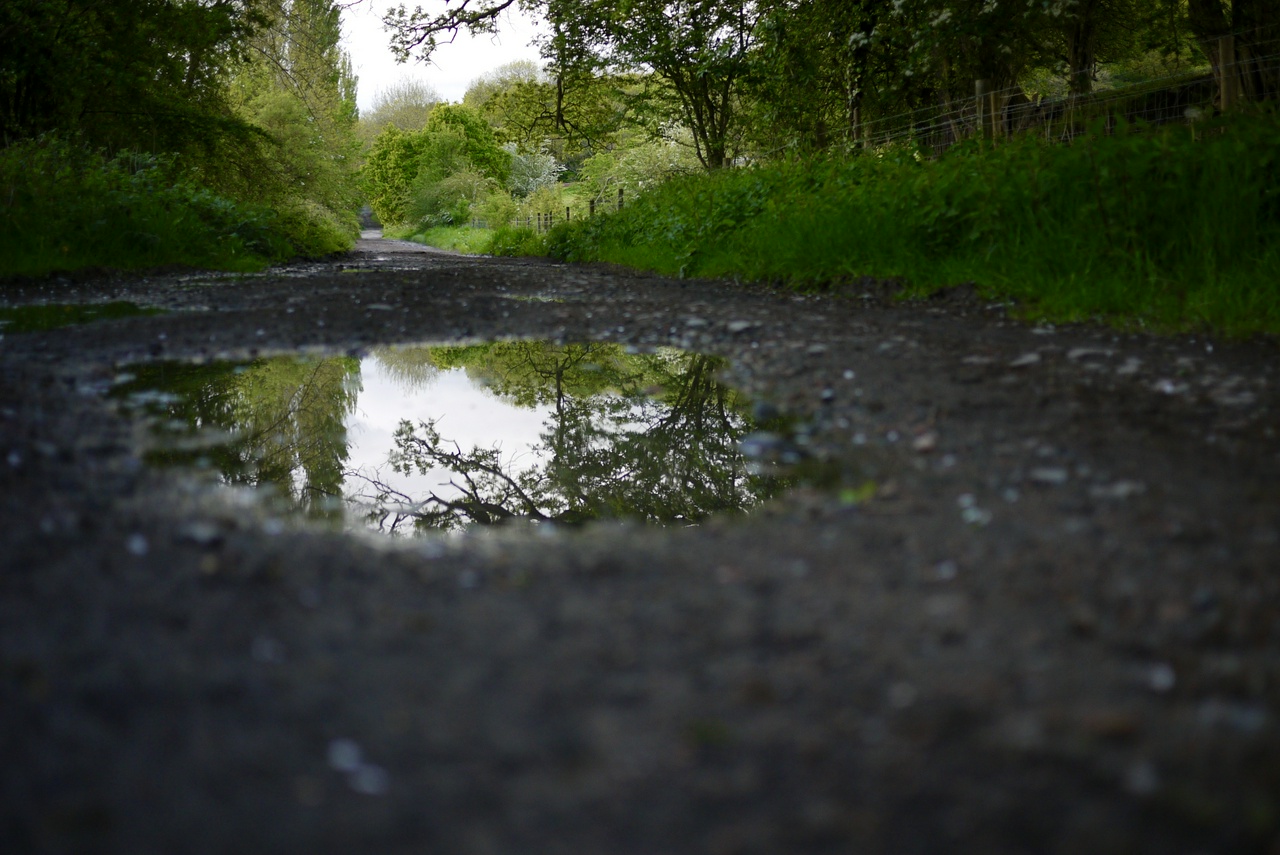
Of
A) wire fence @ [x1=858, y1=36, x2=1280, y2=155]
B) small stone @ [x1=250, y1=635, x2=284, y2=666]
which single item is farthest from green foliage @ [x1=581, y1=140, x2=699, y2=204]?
small stone @ [x1=250, y1=635, x2=284, y2=666]

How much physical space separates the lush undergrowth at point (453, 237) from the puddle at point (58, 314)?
22.2 meters

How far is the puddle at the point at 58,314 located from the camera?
5738 millimetres

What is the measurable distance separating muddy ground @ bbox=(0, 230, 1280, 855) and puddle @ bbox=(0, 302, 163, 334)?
3304 mm

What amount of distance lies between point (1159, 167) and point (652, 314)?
3.53m

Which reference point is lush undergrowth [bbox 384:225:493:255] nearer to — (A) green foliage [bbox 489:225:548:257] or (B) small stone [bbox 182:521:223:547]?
(A) green foliage [bbox 489:225:548:257]

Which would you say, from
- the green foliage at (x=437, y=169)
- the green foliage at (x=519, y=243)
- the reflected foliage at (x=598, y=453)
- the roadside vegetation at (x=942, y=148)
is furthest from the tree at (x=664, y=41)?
the green foliage at (x=437, y=169)

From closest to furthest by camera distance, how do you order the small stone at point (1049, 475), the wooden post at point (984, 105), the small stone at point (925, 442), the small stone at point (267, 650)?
the small stone at point (267, 650) → the small stone at point (1049, 475) → the small stone at point (925, 442) → the wooden post at point (984, 105)

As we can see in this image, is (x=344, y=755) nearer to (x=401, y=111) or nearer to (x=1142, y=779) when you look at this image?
(x=1142, y=779)

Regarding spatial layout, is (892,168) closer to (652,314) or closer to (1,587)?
(652,314)

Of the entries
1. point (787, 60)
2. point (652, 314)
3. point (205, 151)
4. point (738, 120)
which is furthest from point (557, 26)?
point (652, 314)

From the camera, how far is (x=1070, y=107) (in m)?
10.2

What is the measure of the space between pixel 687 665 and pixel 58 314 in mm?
6427

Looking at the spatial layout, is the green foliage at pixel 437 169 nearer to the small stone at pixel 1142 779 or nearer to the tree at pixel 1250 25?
the tree at pixel 1250 25

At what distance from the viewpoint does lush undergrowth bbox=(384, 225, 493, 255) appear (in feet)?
107
